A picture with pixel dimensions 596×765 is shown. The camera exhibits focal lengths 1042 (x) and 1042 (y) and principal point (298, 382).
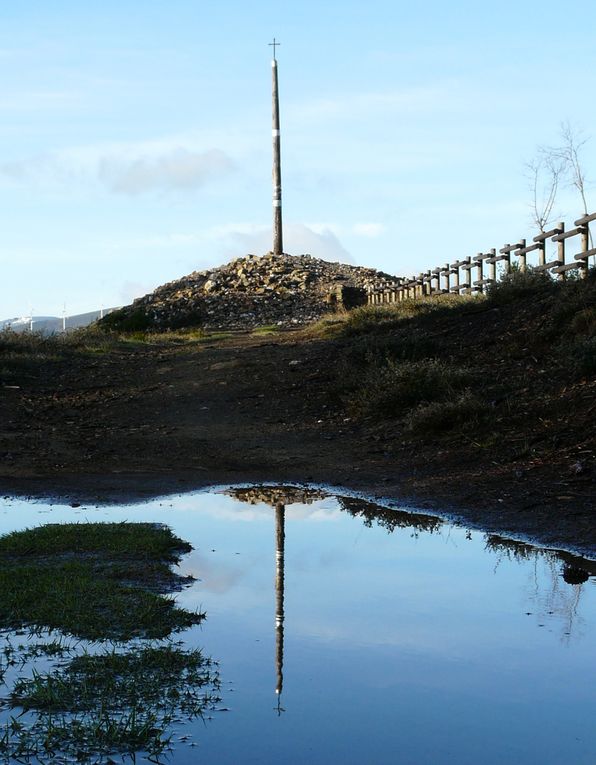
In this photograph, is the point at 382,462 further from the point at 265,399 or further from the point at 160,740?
the point at 160,740

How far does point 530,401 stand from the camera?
1350 centimetres

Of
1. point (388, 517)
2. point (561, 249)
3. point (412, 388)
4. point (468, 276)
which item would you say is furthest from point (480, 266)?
point (388, 517)

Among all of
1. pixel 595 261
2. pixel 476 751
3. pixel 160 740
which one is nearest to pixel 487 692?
pixel 476 751

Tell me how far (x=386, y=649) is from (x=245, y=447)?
8.67 metres

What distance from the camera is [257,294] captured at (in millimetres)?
46094

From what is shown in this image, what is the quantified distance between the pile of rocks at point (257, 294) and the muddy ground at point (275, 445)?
1881cm

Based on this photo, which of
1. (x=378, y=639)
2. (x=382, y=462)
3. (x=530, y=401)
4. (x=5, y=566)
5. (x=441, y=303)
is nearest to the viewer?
(x=378, y=639)

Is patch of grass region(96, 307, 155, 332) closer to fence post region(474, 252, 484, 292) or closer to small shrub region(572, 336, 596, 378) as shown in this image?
fence post region(474, 252, 484, 292)

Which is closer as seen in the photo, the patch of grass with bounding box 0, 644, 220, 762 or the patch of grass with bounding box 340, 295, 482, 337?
the patch of grass with bounding box 0, 644, 220, 762

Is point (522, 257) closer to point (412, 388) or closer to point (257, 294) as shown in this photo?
point (412, 388)

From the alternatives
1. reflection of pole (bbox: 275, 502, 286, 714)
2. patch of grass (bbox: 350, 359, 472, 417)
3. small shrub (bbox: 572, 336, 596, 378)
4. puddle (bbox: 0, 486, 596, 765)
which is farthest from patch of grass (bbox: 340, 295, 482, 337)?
puddle (bbox: 0, 486, 596, 765)

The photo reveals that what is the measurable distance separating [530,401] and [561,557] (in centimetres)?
589

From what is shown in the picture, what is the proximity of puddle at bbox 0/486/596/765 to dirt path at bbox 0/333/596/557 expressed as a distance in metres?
1.25

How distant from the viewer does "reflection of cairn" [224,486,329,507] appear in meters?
10.5
